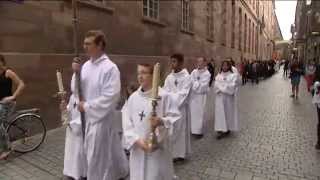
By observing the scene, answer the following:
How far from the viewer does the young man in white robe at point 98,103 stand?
4.56 metres

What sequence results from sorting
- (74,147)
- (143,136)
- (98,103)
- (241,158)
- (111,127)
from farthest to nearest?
1. (241,158)
2. (74,147)
3. (111,127)
4. (98,103)
5. (143,136)

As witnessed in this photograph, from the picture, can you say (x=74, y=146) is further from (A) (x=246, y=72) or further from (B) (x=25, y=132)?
(A) (x=246, y=72)


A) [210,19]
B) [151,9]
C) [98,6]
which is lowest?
[98,6]

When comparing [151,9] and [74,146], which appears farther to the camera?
[151,9]

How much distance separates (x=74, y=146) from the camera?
523 centimetres

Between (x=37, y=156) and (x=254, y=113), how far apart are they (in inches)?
290

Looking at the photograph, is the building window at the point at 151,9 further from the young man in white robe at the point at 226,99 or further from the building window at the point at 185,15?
the young man in white robe at the point at 226,99

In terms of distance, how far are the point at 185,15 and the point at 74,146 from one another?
17.7 meters

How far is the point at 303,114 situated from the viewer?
12172 millimetres

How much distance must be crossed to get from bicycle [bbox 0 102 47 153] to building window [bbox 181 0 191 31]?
1465cm

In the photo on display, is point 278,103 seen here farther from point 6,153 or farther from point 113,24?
point 6,153

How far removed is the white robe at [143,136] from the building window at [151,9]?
489 inches

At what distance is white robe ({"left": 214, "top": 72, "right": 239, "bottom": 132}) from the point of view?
28.4 feet

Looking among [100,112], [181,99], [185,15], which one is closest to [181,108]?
[181,99]
